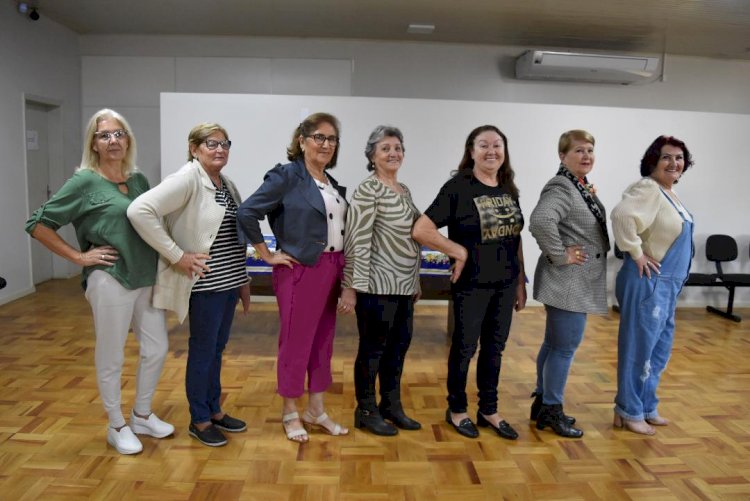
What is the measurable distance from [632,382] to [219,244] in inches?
86.3

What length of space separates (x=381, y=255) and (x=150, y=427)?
139cm

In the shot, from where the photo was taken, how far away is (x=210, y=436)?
108 inches

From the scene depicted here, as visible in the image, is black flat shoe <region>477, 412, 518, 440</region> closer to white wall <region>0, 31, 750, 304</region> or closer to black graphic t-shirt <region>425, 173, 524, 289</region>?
black graphic t-shirt <region>425, 173, 524, 289</region>

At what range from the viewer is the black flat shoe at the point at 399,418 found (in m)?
2.95

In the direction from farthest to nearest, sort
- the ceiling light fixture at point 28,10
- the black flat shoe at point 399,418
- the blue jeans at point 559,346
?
→ 1. the ceiling light fixture at point 28,10
2. the black flat shoe at point 399,418
3. the blue jeans at point 559,346

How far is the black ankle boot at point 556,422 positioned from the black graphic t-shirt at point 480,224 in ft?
2.47

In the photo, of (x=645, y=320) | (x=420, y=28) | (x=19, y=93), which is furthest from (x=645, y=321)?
(x=19, y=93)

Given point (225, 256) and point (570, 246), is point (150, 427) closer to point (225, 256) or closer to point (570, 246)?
point (225, 256)

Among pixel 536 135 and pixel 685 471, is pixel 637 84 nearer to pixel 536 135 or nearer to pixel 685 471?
pixel 536 135

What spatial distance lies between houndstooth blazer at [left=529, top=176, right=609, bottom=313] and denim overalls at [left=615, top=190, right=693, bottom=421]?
202 millimetres

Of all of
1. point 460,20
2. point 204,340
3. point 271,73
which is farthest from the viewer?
point 271,73

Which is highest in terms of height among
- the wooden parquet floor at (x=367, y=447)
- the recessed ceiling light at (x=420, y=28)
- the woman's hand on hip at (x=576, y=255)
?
the recessed ceiling light at (x=420, y=28)

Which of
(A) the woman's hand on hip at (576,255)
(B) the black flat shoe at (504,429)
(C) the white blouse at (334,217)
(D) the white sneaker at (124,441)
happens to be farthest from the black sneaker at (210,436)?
(A) the woman's hand on hip at (576,255)

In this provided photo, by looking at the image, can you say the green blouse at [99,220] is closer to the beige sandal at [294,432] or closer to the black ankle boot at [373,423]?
the beige sandal at [294,432]
